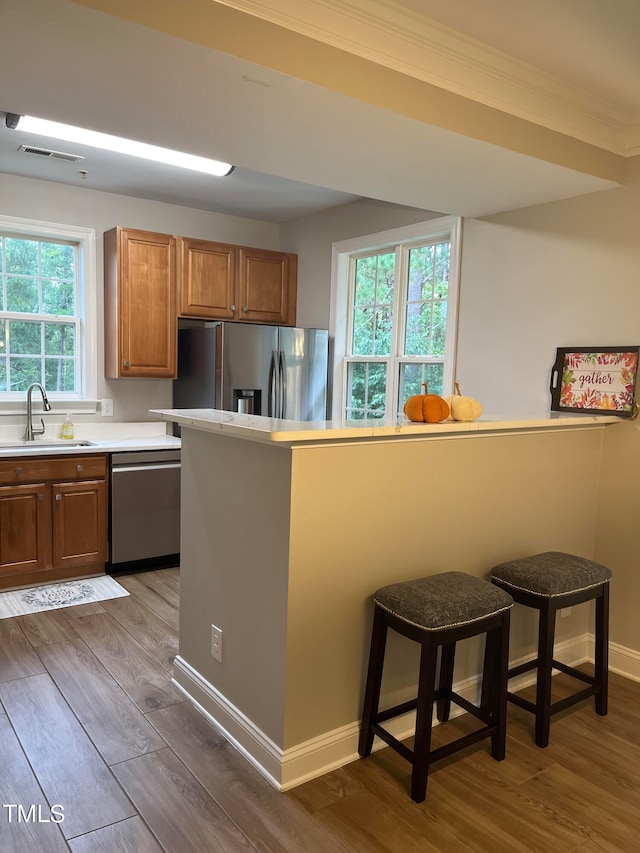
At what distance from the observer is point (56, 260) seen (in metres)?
4.45

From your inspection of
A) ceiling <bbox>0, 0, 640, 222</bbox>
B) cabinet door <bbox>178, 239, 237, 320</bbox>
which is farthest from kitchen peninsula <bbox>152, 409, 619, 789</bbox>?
cabinet door <bbox>178, 239, 237, 320</bbox>

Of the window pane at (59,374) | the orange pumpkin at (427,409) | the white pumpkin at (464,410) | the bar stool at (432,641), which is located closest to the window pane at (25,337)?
the window pane at (59,374)

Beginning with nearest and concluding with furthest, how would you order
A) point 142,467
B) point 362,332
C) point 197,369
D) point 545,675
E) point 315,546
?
1. point 315,546
2. point 545,675
3. point 142,467
4. point 197,369
5. point 362,332

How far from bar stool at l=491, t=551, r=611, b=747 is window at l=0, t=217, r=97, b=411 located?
333cm

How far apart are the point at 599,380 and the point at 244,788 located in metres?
2.35

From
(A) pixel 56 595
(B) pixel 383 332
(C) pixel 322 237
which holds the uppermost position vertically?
(C) pixel 322 237

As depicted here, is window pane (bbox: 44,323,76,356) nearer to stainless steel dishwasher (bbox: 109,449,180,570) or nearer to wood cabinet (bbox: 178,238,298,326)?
wood cabinet (bbox: 178,238,298,326)

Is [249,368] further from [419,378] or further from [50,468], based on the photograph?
[50,468]

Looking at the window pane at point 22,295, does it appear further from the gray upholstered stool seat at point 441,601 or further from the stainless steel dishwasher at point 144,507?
the gray upholstered stool seat at point 441,601

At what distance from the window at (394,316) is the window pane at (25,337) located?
7.10 ft

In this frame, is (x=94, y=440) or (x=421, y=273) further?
(x=94, y=440)

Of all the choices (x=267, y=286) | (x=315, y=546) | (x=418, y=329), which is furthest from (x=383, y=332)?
(x=315, y=546)

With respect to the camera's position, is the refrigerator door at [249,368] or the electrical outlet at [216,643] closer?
the electrical outlet at [216,643]

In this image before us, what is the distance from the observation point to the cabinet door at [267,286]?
191 inches
